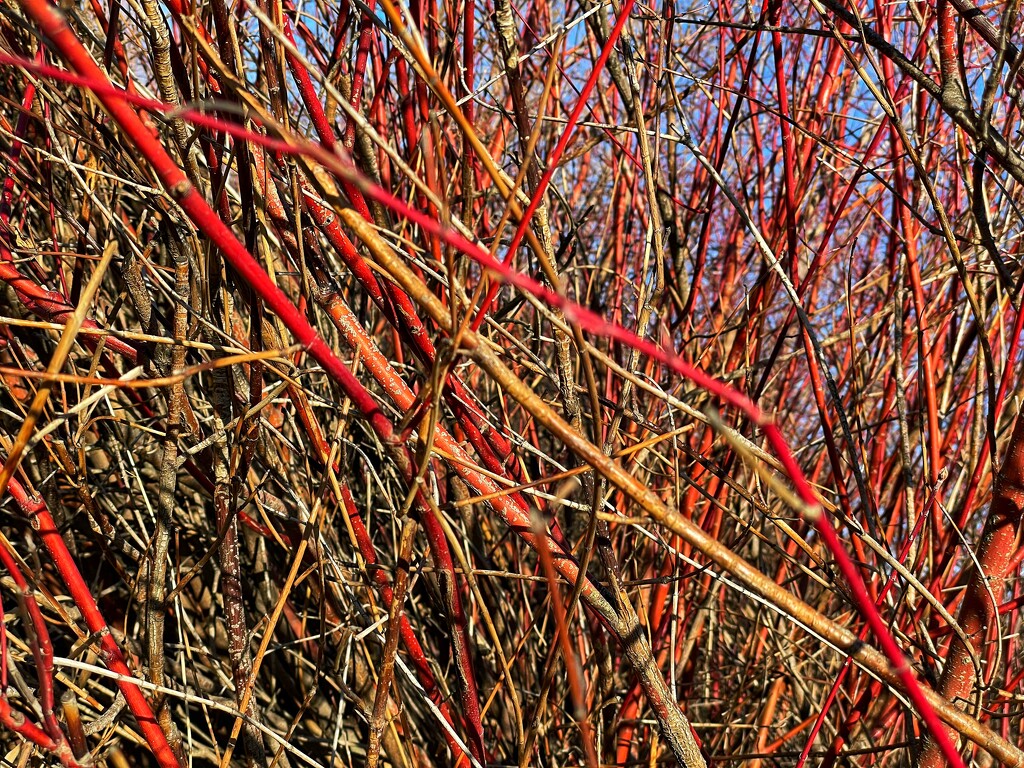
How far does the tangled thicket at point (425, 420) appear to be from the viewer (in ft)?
1.94

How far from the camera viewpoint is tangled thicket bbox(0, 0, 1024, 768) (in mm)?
590

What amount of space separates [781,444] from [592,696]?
1092 mm

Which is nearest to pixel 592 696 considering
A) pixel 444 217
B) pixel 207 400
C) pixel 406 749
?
pixel 406 749

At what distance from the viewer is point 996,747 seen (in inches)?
26.0

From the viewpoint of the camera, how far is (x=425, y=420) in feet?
2.39

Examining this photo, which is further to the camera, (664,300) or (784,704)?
(784,704)

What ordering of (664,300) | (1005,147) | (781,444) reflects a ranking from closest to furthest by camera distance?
(781,444) → (1005,147) → (664,300)

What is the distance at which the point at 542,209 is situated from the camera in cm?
85

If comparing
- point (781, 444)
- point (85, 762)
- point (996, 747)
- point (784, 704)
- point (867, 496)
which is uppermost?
point (781, 444)

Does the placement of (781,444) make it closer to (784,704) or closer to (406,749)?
(406,749)

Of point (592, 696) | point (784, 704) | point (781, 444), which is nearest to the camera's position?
point (781, 444)

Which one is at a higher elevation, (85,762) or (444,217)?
(444,217)

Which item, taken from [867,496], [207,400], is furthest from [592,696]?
[207,400]

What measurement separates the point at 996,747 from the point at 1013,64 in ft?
1.96
